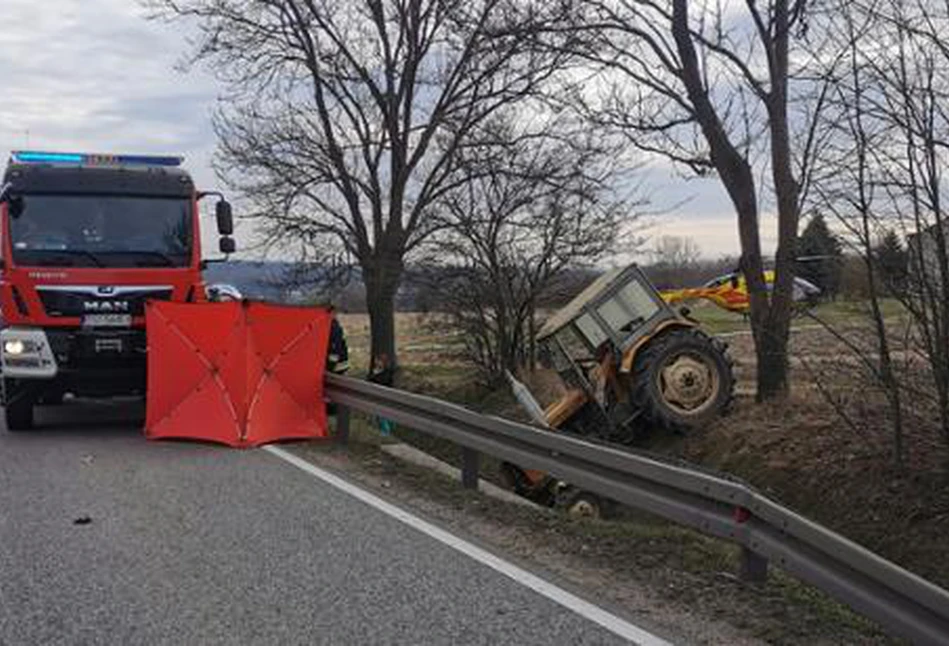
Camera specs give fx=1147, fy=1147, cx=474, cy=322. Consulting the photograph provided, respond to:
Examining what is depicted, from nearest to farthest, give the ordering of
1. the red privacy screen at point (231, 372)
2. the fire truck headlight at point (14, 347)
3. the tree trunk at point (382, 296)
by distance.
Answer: the red privacy screen at point (231, 372), the fire truck headlight at point (14, 347), the tree trunk at point (382, 296)

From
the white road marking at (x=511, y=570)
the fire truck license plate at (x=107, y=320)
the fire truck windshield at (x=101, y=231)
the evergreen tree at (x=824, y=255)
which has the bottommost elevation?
the white road marking at (x=511, y=570)

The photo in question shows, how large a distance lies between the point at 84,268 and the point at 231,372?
2.24 meters

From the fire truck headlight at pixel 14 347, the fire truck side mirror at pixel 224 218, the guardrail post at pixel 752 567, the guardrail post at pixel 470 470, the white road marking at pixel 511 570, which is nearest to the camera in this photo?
the white road marking at pixel 511 570

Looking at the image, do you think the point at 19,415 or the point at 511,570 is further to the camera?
the point at 19,415

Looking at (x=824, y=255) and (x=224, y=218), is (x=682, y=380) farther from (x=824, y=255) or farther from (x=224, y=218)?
(x=224, y=218)

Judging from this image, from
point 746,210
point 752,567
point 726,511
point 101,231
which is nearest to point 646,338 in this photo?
point 746,210

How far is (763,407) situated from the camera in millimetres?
13344

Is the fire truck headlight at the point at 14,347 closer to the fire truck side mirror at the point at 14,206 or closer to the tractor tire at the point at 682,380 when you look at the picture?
the fire truck side mirror at the point at 14,206

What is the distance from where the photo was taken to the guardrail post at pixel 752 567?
252 inches

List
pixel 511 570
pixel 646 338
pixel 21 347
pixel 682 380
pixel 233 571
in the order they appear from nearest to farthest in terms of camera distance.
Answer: pixel 233 571
pixel 511 570
pixel 21 347
pixel 646 338
pixel 682 380

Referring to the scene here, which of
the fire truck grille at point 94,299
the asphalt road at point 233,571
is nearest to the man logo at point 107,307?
the fire truck grille at point 94,299

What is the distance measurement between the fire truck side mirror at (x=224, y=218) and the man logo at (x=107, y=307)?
5.61 ft

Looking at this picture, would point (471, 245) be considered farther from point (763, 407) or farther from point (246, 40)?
point (763, 407)

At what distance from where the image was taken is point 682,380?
43.7ft
